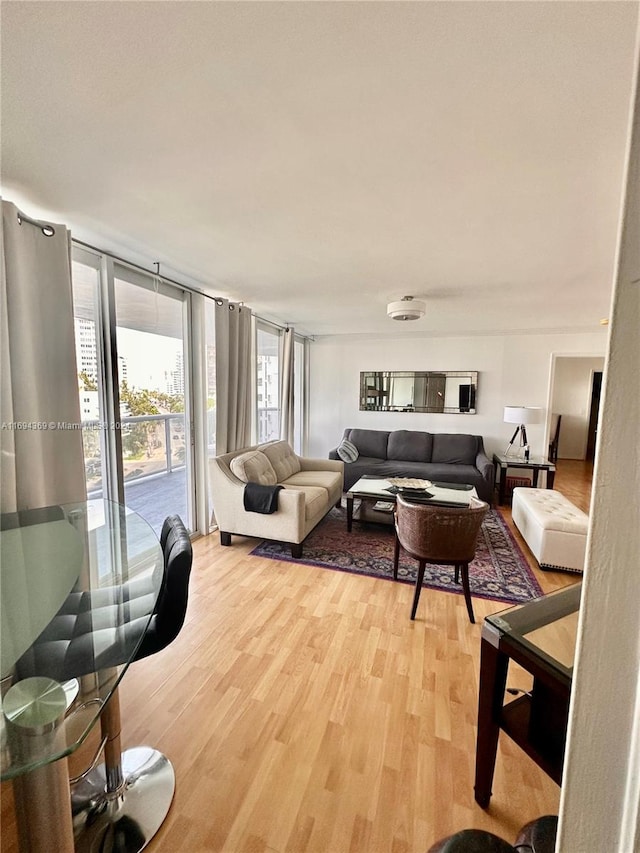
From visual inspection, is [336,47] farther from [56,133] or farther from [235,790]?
[235,790]

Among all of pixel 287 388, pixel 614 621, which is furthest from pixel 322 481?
pixel 614 621

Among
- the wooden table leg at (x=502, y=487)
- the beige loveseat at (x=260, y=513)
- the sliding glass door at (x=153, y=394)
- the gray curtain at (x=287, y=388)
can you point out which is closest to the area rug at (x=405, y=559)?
the beige loveseat at (x=260, y=513)

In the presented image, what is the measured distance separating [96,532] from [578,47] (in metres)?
2.51

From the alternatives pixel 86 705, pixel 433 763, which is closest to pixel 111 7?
pixel 86 705

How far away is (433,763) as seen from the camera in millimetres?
1357

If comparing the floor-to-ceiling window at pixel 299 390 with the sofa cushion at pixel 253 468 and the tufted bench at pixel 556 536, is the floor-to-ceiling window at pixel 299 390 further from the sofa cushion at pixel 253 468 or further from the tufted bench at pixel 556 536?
the tufted bench at pixel 556 536

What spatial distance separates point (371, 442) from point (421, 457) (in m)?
0.74

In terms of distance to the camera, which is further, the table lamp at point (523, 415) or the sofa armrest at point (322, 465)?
the table lamp at point (523, 415)

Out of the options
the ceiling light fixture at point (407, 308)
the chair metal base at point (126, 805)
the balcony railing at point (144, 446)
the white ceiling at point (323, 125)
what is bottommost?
the chair metal base at point (126, 805)

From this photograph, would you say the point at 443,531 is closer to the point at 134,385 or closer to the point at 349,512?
the point at 349,512

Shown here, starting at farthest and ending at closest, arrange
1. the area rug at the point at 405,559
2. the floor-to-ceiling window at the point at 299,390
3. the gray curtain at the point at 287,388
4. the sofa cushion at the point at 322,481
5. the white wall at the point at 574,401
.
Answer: the white wall at the point at 574,401 < the floor-to-ceiling window at the point at 299,390 < the gray curtain at the point at 287,388 < the sofa cushion at the point at 322,481 < the area rug at the point at 405,559

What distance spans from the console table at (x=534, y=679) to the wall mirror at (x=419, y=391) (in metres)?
4.19

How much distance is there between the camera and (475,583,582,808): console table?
1.00 meters

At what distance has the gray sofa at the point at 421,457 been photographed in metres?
4.35
